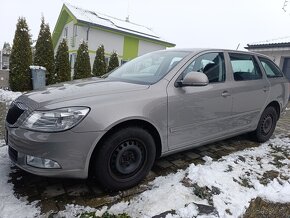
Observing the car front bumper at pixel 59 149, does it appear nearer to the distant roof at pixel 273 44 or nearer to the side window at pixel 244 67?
the side window at pixel 244 67

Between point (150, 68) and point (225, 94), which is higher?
point (150, 68)

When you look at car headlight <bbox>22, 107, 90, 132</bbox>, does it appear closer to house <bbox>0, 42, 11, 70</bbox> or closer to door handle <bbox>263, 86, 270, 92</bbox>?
door handle <bbox>263, 86, 270, 92</bbox>

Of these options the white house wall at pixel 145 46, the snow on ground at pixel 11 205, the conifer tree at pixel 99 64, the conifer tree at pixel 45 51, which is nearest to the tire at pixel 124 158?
the snow on ground at pixel 11 205

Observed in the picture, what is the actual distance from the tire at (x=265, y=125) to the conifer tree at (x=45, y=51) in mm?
8626

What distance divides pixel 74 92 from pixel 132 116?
650 millimetres

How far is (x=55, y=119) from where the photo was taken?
2301 mm

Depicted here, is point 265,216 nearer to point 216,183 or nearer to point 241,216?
point 241,216

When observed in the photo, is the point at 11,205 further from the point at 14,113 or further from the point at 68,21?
the point at 68,21

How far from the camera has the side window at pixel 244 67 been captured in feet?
12.8

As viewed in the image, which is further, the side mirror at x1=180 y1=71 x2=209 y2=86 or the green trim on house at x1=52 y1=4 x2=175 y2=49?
the green trim on house at x1=52 y1=4 x2=175 y2=49

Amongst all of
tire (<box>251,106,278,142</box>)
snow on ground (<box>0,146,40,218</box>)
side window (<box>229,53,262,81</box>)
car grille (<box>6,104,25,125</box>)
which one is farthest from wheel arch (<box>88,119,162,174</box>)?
tire (<box>251,106,278,142</box>)

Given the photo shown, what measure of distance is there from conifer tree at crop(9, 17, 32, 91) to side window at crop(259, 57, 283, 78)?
8.22 metres

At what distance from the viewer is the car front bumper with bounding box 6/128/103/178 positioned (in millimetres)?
2266

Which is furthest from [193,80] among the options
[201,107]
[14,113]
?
[14,113]
